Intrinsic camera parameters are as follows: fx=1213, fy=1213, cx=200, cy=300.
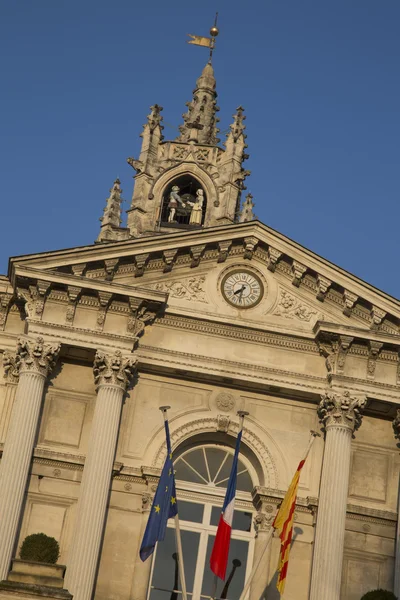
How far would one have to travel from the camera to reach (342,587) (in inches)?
1149

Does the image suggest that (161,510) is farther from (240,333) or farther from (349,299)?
(349,299)

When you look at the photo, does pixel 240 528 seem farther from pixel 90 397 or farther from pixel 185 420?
pixel 90 397

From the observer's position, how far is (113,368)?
29.7 meters

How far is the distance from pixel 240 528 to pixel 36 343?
6880 millimetres

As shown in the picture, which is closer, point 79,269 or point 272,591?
point 272,591

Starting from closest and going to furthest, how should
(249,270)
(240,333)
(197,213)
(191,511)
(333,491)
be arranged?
1. (333,491)
2. (191,511)
3. (240,333)
4. (249,270)
5. (197,213)

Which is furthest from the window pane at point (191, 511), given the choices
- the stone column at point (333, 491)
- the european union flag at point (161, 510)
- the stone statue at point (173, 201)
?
the stone statue at point (173, 201)

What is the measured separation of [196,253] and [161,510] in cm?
710

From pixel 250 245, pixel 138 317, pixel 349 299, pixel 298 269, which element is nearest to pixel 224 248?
pixel 250 245

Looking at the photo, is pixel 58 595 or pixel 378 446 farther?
pixel 378 446

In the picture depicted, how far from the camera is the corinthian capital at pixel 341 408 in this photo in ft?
98.9

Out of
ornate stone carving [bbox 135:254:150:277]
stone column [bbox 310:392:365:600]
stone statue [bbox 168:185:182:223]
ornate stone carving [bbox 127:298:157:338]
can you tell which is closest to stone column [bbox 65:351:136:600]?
ornate stone carving [bbox 127:298:157:338]

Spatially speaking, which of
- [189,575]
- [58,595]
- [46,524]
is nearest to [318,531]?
[189,575]

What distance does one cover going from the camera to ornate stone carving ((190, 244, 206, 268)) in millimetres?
31203
